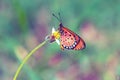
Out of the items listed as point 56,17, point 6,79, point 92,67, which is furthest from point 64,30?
point 6,79

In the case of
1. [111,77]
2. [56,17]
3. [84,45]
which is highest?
[56,17]

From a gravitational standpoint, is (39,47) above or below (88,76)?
above

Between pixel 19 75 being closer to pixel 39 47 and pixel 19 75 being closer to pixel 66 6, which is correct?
pixel 39 47
